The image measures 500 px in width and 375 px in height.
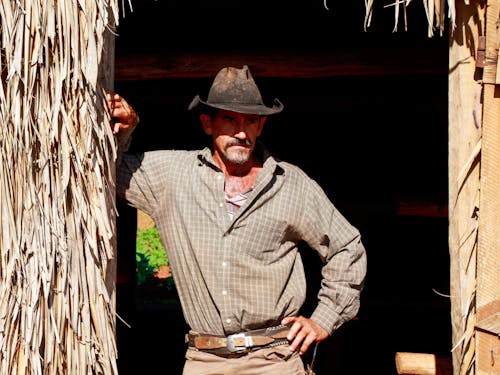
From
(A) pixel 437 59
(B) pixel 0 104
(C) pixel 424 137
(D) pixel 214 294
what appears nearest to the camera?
(B) pixel 0 104

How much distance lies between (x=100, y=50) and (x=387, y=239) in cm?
449

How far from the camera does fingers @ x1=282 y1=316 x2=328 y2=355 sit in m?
3.83

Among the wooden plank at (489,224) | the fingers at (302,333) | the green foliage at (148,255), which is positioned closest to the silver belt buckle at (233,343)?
the fingers at (302,333)

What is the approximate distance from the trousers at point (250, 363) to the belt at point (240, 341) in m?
0.02

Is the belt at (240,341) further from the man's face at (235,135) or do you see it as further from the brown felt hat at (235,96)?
the brown felt hat at (235,96)

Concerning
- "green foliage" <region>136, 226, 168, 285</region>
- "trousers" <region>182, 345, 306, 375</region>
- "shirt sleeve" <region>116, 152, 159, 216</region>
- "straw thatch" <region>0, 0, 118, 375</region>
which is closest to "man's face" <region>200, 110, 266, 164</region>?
"shirt sleeve" <region>116, 152, 159, 216</region>

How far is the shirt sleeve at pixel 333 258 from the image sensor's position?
12.8ft

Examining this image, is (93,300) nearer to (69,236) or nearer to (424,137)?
(69,236)

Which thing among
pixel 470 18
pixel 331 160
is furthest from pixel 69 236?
pixel 331 160

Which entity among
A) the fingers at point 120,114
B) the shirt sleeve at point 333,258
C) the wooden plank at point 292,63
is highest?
the wooden plank at point 292,63

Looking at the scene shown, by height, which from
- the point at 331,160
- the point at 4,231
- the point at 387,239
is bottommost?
the point at 387,239

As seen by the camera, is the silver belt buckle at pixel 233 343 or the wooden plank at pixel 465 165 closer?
the wooden plank at pixel 465 165

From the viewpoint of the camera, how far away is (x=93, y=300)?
3396 mm

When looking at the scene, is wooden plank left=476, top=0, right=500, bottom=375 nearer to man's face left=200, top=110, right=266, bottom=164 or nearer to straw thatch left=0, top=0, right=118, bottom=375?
man's face left=200, top=110, right=266, bottom=164
